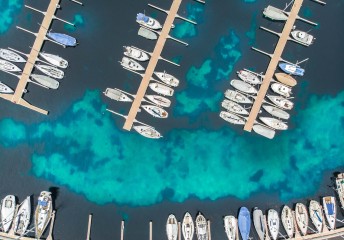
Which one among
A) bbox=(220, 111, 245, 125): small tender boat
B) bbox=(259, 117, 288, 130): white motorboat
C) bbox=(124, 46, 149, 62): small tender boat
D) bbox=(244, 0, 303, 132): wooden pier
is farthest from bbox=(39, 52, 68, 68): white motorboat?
bbox=(259, 117, 288, 130): white motorboat

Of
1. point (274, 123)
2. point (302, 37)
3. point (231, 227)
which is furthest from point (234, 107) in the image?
point (231, 227)

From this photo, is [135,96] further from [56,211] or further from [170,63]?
[56,211]

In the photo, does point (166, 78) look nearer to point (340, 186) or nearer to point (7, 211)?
point (7, 211)

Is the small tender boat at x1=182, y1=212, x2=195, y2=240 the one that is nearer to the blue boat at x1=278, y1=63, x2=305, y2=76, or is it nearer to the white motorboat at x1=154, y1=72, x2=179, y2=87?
the white motorboat at x1=154, y1=72, x2=179, y2=87

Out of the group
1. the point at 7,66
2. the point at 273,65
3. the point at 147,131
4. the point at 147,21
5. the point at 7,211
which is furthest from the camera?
the point at 273,65

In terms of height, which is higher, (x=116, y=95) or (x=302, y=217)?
(x=116, y=95)

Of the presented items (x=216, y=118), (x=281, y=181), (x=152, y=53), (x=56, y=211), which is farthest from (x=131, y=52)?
(x=281, y=181)

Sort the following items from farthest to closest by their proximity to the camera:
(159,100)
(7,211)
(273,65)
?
(273,65)
(159,100)
(7,211)
